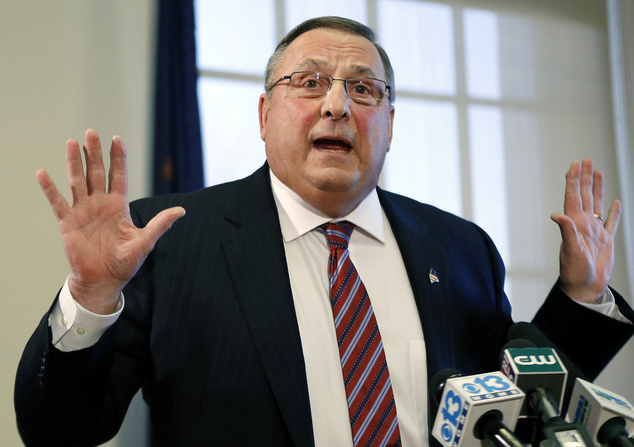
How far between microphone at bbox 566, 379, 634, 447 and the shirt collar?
3.18 ft

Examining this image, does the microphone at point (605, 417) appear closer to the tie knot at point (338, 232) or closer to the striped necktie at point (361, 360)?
the striped necktie at point (361, 360)

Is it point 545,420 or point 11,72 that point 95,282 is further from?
point 11,72

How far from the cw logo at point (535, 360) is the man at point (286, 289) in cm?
65

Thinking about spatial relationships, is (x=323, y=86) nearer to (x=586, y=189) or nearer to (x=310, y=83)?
(x=310, y=83)

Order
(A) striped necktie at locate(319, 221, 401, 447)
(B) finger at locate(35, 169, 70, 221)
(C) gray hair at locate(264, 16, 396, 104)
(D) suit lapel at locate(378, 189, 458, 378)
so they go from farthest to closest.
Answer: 1. (C) gray hair at locate(264, 16, 396, 104)
2. (D) suit lapel at locate(378, 189, 458, 378)
3. (A) striped necktie at locate(319, 221, 401, 447)
4. (B) finger at locate(35, 169, 70, 221)

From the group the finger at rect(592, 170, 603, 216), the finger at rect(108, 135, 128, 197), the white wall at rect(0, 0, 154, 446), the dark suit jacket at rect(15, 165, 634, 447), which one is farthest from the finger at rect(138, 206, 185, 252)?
the finger at rect(592, 170, 603, 216)

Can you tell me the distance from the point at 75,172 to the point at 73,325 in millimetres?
342

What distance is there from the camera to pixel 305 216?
1942 mm

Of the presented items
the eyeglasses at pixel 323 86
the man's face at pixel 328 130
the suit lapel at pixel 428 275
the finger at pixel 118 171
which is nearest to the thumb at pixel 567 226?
the suit lapel at pixel 428 275

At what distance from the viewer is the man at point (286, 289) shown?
4.71 feet

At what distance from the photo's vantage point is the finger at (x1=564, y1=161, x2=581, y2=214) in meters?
1.94

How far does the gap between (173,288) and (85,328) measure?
31 cm

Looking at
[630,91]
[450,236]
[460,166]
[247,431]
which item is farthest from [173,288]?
[630,91]

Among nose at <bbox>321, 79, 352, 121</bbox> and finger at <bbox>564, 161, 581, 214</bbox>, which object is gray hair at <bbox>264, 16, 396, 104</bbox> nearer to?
nose at <bbox>321, 79, 352, 121</bbox>
